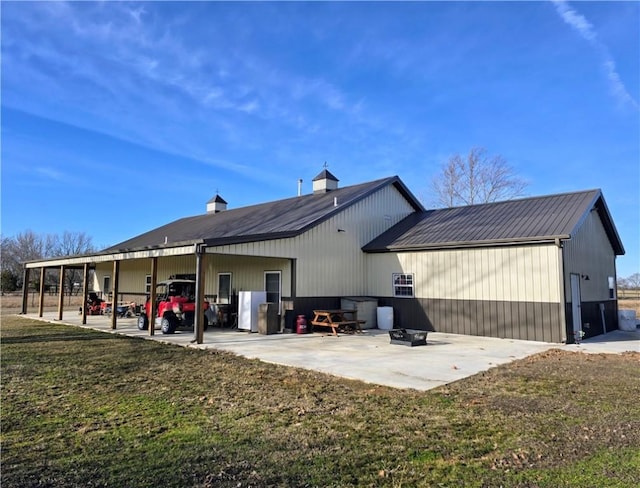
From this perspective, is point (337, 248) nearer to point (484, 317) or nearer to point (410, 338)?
point (484, 317)

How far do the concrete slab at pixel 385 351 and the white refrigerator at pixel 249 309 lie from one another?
0.31 metres

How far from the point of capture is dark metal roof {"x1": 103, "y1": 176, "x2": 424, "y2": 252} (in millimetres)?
14766

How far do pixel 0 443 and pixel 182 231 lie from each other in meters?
21.1

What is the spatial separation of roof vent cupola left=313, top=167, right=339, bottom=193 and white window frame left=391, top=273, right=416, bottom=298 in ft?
22.3

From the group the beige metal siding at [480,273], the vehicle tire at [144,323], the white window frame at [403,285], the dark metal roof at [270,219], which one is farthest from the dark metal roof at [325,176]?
the vehicle tire at [144,323]

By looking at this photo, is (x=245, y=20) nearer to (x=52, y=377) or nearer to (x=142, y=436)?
(x=52, y=377)

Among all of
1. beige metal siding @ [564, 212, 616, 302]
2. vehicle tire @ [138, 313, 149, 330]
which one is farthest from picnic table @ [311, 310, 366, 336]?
beige metal siding @ [564, 212, 616, 302]

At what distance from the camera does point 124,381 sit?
23.6ft

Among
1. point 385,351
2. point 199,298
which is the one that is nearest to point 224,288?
point 199,298

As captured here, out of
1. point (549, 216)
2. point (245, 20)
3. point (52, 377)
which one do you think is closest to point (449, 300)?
point (549, 216)

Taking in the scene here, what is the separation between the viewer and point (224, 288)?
18516mm

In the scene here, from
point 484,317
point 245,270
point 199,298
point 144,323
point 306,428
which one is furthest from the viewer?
point 245,270

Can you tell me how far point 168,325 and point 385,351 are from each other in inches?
281

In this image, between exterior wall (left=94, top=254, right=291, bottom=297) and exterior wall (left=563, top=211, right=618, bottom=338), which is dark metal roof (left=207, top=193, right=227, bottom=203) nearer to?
exterior wall (left=94, top=254, right=291, bottom=297)
